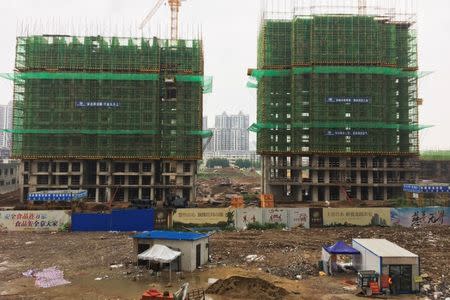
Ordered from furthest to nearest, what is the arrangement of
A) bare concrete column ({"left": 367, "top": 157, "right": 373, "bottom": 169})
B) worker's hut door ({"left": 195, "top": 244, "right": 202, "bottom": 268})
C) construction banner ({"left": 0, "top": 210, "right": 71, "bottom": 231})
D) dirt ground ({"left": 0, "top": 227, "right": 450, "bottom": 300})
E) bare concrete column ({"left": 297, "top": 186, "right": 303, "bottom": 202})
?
bare concrete column ({"left": 297, "top": 186, "right": 303, "bottom": 202}), bare concrete column ({"left": 367, "top": 157, "right": 373, "bottom": 169}), construction banner ({"left": 0, "top": 210, "right": 71, "bottom": 231}), worker's hut door ({"left": 195, "top": 244, "right": 202, "bottom": 268}), dirt ground ({"left": 0, "top": 227, "right": 450, "bottom": 300})

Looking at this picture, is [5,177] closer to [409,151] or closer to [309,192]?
[309,192]

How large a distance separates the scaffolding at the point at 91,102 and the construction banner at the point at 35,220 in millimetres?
25456

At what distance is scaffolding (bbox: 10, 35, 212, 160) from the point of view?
62.9m

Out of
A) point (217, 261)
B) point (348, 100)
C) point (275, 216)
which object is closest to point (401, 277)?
point (217, 261)

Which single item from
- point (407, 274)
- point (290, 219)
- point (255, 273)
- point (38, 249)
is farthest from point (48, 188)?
point (407, 274)

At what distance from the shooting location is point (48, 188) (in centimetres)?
6234

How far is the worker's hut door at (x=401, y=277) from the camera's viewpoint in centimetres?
2039

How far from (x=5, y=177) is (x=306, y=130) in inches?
2393

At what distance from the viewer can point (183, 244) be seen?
2480 cm

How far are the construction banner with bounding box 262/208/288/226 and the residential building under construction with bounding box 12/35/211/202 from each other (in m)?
25.9

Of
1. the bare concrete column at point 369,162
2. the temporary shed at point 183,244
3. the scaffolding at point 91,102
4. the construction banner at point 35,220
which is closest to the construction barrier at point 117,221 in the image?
the construction banner at point 35,220

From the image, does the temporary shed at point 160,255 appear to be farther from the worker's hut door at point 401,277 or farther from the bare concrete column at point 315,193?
the bare concrete column at point 315,193

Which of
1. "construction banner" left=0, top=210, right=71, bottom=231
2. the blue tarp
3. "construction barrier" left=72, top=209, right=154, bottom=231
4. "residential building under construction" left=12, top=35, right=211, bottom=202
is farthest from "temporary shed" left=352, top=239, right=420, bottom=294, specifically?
"residential building under construction" left=12, top=35, right=211, bottom=202

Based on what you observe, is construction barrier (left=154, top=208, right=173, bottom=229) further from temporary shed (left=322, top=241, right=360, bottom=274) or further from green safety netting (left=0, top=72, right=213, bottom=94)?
green safety netting (left=0, top=72, right=213, bottom=94)
